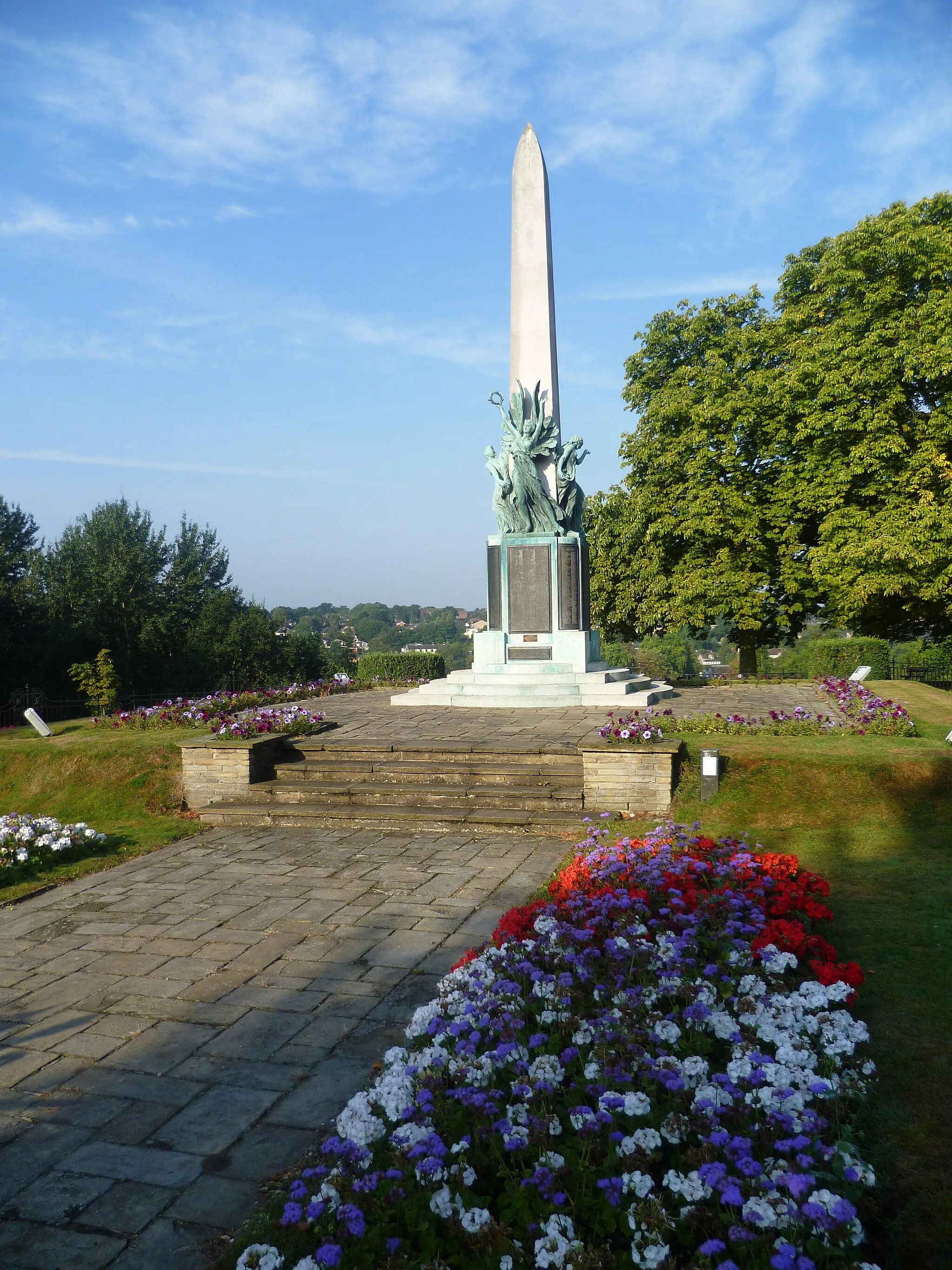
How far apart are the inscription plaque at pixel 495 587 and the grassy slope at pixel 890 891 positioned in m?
6.35

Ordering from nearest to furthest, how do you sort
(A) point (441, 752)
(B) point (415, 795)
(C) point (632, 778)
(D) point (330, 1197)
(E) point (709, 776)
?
(D) point (330, 1197) < (E) point (709, 776) < (C) point (632, 778) < (B) point (415, 795) < (A) point (441, 752)

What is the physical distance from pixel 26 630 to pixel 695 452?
859 inches

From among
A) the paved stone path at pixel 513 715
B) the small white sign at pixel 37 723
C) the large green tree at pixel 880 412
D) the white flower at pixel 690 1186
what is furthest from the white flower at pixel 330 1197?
the large green tree at pixel 880 412

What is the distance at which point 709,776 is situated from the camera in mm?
8141

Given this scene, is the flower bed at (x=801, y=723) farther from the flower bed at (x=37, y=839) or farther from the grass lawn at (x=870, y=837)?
the flower bed at (x=37, y=839)

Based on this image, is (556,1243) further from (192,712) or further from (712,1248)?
(192,712)

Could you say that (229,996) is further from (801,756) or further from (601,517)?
(601,517)

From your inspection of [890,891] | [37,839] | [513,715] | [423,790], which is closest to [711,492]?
[513,715]

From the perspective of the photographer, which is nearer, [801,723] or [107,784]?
[107,784]

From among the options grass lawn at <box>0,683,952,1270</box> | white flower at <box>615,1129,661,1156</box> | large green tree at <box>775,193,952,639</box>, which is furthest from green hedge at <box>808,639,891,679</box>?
white flower at <box>615,1129,661,1156</box>

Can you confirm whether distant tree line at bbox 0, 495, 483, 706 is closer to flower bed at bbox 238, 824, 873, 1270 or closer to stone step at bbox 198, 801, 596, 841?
stone step at bbox 198, 801, 596, 841

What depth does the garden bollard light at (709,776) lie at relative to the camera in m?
8.12

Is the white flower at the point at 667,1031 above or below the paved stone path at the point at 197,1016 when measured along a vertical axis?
above

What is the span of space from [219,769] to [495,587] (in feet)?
23.3
